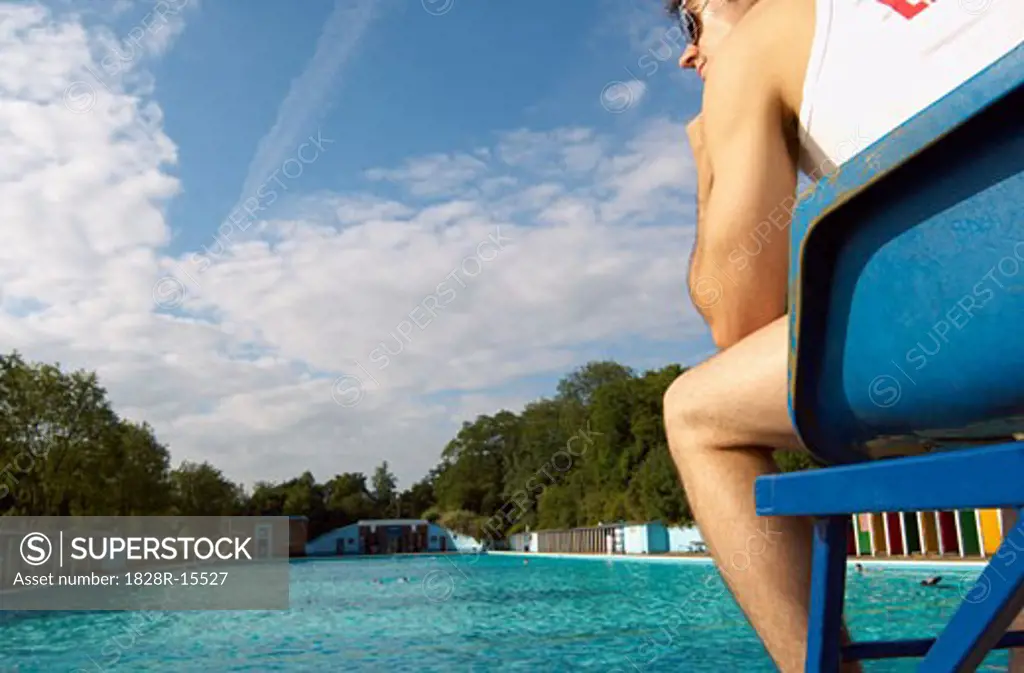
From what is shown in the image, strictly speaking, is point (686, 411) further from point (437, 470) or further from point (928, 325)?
point (437, 470)

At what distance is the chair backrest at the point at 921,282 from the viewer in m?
0.53

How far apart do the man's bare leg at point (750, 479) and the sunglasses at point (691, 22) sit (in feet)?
1.66

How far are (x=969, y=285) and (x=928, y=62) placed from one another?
0.78 feet

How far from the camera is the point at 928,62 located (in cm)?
68

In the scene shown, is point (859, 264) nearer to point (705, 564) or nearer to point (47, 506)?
point (705, 564)

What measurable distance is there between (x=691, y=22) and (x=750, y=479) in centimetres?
65

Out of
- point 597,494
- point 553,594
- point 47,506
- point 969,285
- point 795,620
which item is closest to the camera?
point 969,285

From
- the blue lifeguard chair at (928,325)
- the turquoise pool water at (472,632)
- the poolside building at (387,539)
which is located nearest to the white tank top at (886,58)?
the blue lifeguard chair at (928,325)

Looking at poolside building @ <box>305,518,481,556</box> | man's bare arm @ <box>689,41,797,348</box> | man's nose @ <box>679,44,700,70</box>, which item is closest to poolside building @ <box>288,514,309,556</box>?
poolside building @ <box>305,518,481,556</box>

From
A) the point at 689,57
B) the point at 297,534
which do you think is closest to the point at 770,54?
the point at 689,57

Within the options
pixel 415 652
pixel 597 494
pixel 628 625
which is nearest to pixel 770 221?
pixel 415 652

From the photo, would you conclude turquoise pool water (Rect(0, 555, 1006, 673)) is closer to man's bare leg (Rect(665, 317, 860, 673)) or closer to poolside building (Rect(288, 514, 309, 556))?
man's bare leg (Rect(665, 317, 860, 673))

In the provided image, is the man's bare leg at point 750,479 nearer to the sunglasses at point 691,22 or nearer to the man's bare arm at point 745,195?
the man's bare arm at point 745,195

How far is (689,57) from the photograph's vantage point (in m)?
1.13
